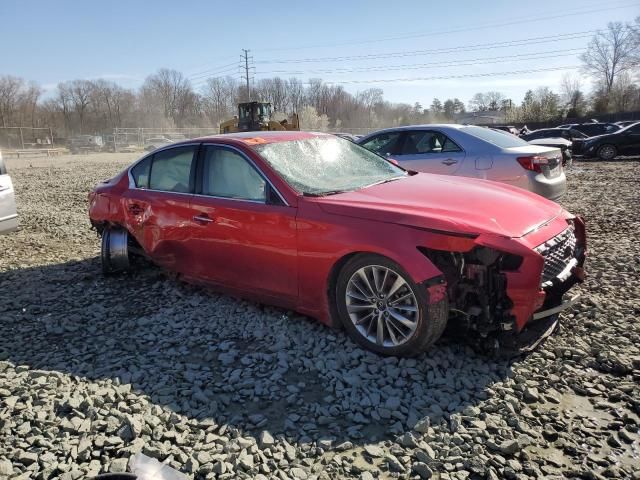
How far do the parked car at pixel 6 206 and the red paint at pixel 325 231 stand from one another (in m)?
2.35

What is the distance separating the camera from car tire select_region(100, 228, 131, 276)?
531 cm

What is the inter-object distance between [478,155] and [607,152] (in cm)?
1505

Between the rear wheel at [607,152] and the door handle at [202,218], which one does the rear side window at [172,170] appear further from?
the rear wheel at [607,152]

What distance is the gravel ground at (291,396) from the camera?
252 cm

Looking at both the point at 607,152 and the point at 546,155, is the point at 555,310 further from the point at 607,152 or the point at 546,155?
the point at 607,152

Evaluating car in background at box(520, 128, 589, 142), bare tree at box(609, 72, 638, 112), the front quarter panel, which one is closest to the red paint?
the front quarter panel

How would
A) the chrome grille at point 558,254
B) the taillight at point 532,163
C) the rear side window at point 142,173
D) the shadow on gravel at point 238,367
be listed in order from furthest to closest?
the taillight at point 532,163
the rear side window at point 142,173
the chrome grille at point 558,254
the shadow on gravel at point 238,367

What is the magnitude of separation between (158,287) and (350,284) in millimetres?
2567

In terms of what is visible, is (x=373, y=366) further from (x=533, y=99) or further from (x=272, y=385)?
(x=533, y=99)

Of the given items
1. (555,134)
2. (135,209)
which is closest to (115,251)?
(135,209)

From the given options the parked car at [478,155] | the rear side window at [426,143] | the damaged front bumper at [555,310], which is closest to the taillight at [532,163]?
the parked car at [478,155]

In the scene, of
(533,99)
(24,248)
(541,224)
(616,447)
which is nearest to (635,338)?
(541,224)

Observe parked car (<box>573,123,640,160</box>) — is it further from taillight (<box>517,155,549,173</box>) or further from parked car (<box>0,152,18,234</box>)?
parked car (<box>0,152,18,234</box>)

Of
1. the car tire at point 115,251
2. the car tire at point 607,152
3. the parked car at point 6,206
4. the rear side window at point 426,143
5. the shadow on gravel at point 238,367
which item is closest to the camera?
the shadow on gravel at point 238,367
